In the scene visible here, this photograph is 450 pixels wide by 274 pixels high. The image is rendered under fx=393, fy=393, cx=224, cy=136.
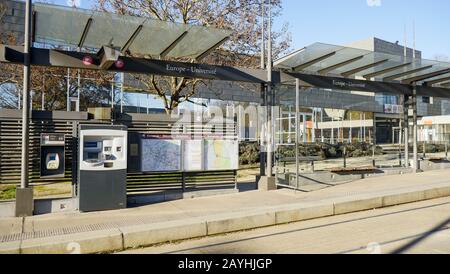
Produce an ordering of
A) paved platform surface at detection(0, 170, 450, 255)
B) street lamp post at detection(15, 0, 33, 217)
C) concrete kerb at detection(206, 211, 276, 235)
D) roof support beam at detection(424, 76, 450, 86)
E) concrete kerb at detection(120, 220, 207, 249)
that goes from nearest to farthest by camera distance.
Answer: concrete kerb at detection(120, 220, 207, 249)
paved platform surface at detection(0, 170, 450, 255)
concrete kerb at detection(206, 211, 276, 235)
street lamp post at detection(15, 0, 33, 217)
roof support beam at detection(424, 76, 450, 86)

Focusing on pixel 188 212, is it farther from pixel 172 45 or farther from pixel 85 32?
pixel 85 32

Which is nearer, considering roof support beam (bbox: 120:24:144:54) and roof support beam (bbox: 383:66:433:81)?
roof support beam (bbox: 120:24:144:54)

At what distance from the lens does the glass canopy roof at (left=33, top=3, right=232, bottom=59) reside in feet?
27.7

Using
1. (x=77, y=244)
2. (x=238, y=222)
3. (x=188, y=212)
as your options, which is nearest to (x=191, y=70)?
(x=188, y=212)

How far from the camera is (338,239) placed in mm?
6266

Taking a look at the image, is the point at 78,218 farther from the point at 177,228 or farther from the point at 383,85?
the point at 383,85

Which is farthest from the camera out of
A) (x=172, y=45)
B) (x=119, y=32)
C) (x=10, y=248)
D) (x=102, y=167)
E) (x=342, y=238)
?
(x=172, y=45)

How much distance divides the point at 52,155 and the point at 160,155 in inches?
96.7

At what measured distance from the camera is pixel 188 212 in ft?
27.1

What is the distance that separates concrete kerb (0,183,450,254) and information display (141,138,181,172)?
278 cm

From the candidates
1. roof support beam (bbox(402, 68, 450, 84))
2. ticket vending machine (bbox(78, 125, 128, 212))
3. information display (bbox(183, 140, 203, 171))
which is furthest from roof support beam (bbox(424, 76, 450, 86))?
ticket vending machine (bbox(78, 125, 128, 212))

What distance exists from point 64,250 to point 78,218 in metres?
2.21

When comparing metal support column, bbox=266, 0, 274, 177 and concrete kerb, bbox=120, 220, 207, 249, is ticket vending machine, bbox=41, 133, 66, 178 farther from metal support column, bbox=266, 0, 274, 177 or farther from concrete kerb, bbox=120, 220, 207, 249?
metal support column, bbox=266, 0, 274, 177

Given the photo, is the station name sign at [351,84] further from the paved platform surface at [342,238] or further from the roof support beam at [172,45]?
the paved platform surface at [342,238]
